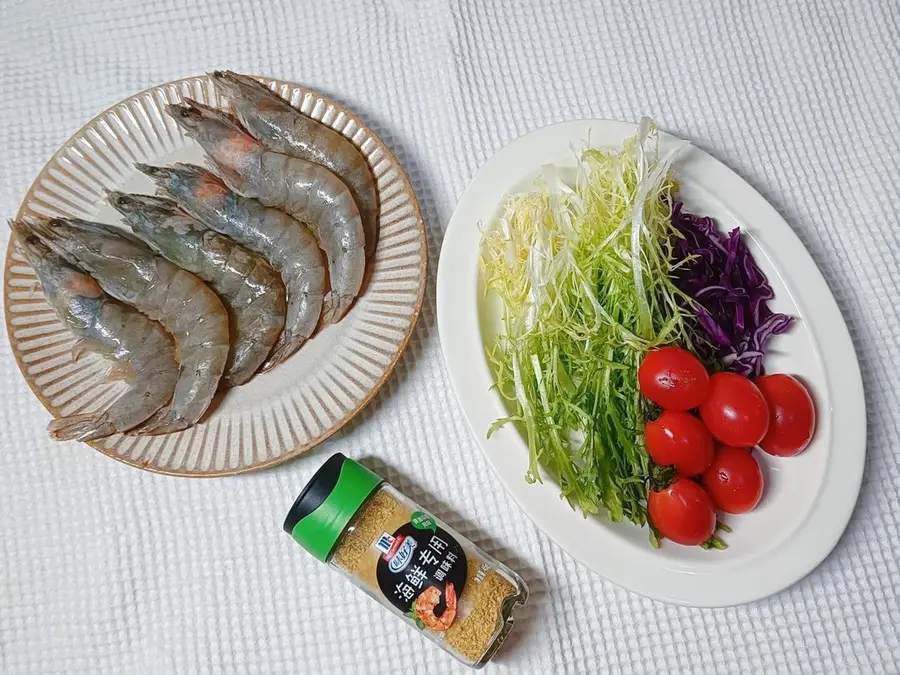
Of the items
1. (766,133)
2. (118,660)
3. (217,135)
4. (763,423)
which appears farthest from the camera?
(766,133)

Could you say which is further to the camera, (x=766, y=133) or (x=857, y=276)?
(x=766, y=133)

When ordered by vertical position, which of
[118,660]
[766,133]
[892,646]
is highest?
[766,133]

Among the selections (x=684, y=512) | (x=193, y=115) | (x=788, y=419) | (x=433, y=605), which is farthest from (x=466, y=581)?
(x=193, y=115)

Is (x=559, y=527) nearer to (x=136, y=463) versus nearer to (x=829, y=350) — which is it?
(x=829, y=350)

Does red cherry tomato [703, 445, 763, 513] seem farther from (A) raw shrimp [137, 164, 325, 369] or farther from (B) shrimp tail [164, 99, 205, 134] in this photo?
(B) shrimp tail [164, 99, 205, 134]

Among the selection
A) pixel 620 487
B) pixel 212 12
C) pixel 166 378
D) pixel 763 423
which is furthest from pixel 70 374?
pixel 763 423

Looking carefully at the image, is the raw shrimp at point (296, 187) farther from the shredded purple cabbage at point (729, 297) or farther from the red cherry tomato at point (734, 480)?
the red cherry tomato at point (734, 480)

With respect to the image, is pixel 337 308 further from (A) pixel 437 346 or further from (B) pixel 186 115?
(B) pixel 186 115
